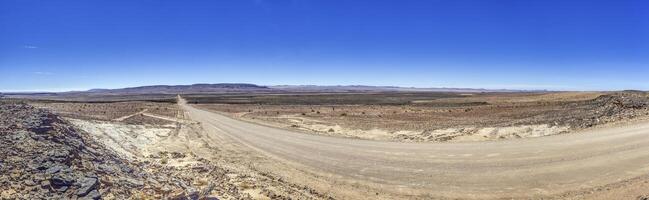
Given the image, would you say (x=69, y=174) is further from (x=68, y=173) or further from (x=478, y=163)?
(x=478, y=163)

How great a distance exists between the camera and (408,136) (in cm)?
2850

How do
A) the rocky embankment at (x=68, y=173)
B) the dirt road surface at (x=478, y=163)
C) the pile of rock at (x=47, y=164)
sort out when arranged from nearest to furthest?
the pile of rock at (x=47, y=164) < the rocky embankment at (x=68, y=173) < the dirt road surface at (x=478, y=163)

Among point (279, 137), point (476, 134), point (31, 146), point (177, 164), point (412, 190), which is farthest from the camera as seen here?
point (279, 137)

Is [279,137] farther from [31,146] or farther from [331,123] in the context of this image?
[31,146]

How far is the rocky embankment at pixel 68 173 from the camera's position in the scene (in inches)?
351

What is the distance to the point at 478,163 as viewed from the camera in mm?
17938

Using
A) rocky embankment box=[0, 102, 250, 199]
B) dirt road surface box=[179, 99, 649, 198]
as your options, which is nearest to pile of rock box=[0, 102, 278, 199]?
rocky embankment box=[0, 102, 250, 199]

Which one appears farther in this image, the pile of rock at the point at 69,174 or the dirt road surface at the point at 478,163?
→ the dirt road surface at the point at 478,163

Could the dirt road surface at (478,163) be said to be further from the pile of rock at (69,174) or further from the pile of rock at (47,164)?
the pile of rock at (47,164)

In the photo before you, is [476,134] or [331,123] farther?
[331,123]

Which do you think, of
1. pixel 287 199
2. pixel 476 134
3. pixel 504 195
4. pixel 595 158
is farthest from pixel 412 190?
pixel 476 134

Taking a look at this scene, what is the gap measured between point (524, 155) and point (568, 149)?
7.63 ft

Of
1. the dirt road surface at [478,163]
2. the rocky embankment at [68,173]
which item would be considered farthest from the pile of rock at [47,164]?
the dirt road surface at [478,163]

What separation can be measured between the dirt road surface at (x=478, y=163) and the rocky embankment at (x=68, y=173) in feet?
14.6
